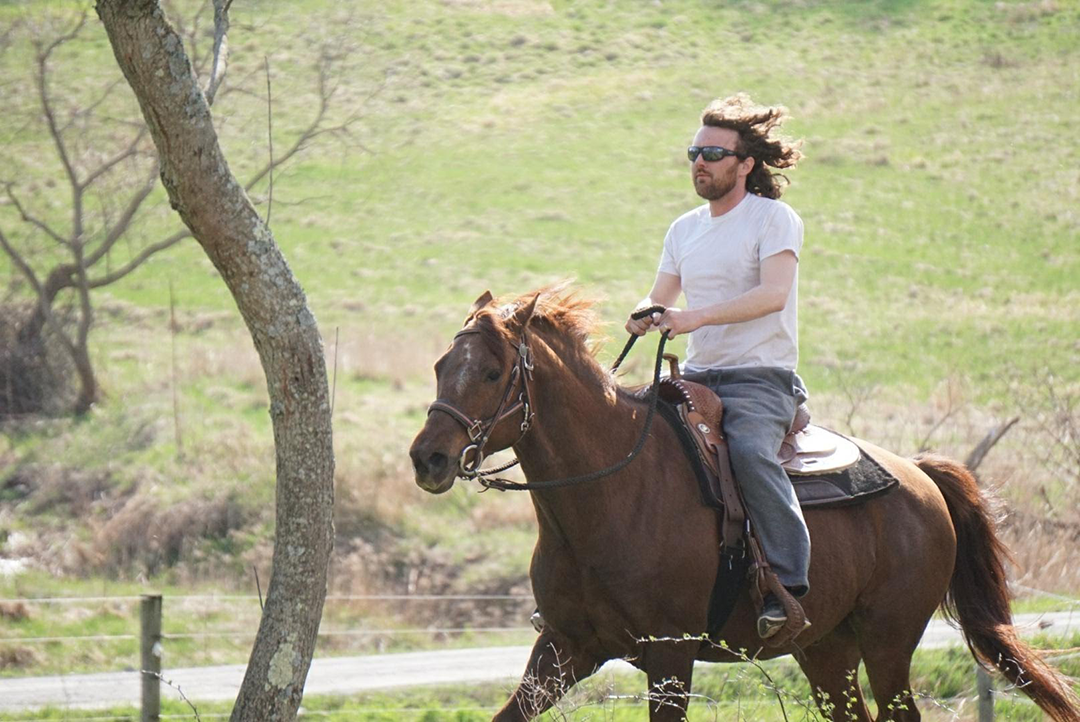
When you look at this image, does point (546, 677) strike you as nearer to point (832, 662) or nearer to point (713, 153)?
point (832, 662)

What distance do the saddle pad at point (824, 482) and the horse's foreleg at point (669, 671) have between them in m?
0.66

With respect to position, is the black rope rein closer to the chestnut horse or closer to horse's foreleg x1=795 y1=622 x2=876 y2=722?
the chestnut horse

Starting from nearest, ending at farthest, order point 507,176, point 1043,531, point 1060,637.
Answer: point 1060,637 → point 1043,531 → point 507,176

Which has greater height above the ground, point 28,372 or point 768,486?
point 768,486

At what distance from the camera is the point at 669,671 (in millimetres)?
5117

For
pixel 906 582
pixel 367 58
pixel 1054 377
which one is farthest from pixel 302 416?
pixel 367 58

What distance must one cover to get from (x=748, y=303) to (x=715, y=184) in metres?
0.69

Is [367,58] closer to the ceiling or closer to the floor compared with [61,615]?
closer to the ceiling

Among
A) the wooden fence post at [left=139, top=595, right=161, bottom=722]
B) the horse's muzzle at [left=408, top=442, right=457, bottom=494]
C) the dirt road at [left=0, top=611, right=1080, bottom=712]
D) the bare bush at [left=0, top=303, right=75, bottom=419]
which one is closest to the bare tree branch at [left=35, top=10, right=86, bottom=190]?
the bare bush at [left=0, top=303, right=75, bottom=419]

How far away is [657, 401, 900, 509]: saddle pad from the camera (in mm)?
5477

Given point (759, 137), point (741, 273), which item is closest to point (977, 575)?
point (741, 273)

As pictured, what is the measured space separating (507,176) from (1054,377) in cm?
1951

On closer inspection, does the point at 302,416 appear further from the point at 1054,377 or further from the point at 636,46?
the point at 636,46

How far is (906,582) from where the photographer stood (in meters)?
6.19
